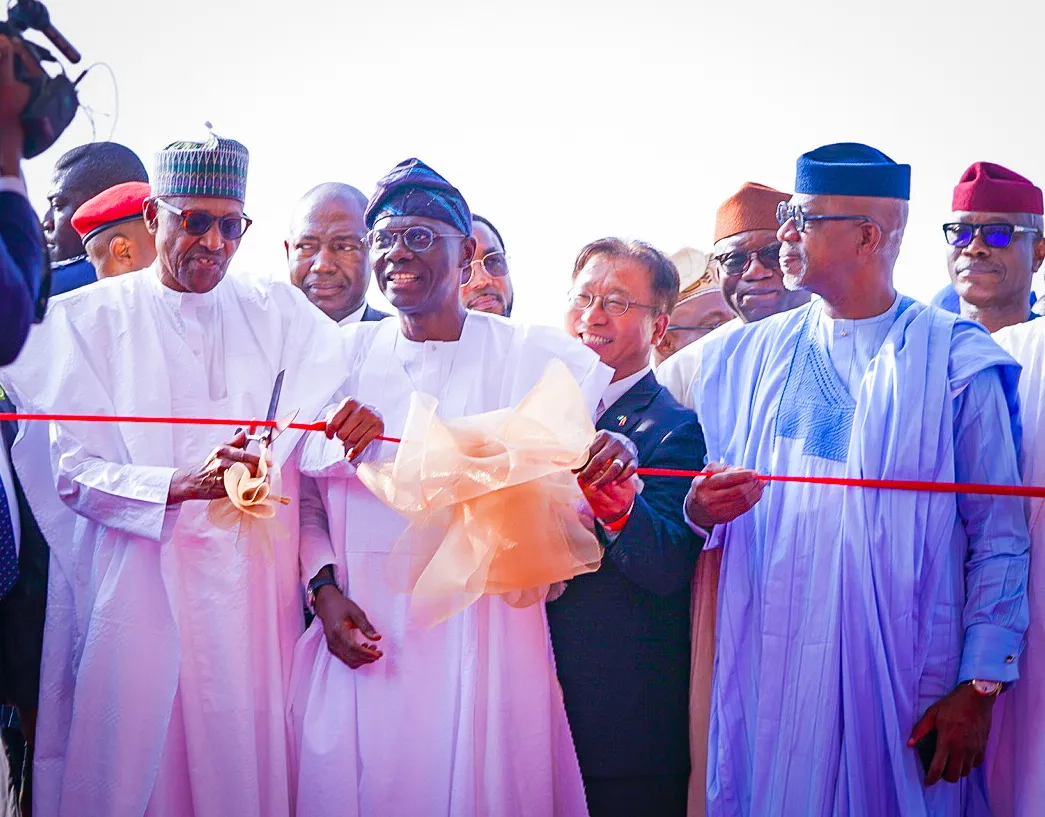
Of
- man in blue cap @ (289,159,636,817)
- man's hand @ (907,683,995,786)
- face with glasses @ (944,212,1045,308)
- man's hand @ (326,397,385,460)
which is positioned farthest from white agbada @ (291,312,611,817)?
face with glasses @ (944,212,1045,308)

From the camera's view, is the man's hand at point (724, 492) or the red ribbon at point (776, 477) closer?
the red ribbon at point (776, 477)

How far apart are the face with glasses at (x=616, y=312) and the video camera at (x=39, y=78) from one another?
235 cm

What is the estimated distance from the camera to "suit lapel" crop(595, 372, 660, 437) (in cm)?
473

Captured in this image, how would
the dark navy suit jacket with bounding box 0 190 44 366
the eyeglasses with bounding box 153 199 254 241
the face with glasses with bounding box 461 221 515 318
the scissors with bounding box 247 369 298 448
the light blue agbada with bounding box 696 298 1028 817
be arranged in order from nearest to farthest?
the dark navy suit jacket with bounding box 0 190 44 366 < the light blue agbada with bounding box 696 298 1028 817 < the scissors with bounding box 247 369 298 448 < the eyeglasses with bounding box 153 199 254 241 < the face with glasses with bounding box 461 221 515 318

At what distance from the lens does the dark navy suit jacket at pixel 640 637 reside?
441 cm

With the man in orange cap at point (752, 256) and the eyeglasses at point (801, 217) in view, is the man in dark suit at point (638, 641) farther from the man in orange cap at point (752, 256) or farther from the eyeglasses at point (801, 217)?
the man in orange cap at point (752, 256)

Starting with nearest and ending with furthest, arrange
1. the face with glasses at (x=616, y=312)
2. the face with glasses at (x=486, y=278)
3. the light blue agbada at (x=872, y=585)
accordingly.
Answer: the light blue agbada at (x=872, y=585)
the face with glasses at (x=616, y=312)
the face with glasses at (x=486, y=278)

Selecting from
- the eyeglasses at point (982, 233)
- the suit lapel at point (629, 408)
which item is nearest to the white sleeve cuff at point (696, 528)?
the suit lapel at point (629, 408)

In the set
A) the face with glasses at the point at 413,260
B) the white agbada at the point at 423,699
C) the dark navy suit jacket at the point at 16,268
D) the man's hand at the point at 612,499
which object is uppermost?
the face with glasses at the point at 413,260

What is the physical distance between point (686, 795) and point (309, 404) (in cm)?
199

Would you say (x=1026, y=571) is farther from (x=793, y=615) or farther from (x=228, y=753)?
(x=228, y=753)

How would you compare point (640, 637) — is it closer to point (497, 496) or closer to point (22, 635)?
point (497, 496)

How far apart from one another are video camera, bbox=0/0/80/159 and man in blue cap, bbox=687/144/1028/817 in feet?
7.47

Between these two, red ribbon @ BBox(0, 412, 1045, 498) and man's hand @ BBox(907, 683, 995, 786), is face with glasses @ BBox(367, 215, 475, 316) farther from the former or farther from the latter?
man's hand @ BBox(907, 683, 995, 786)
